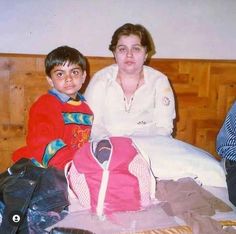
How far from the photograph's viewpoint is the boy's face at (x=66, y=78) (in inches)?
60.5

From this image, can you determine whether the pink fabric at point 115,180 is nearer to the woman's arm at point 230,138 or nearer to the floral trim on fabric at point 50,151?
the floral trim on fabric at point 50,151

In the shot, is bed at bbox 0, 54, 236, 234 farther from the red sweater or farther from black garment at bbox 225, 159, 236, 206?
the red sweater

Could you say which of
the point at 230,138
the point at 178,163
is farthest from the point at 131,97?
the point at 230,138

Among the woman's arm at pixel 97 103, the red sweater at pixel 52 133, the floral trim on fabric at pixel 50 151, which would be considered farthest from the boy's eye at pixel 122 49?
the floral trim on fabric at pixel 50 151

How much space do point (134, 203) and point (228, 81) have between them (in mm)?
1172

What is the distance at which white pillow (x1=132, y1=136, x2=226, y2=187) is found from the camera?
1.50m

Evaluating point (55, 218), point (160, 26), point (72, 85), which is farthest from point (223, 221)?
point (160, 26)

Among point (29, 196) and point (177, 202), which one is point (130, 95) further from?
point (29, 196)

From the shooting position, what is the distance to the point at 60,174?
127cm

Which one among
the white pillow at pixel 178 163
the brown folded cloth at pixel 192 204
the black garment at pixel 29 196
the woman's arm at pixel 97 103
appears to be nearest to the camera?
the black garment at pixel 29 196

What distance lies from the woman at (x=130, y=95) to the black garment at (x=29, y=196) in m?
0.54

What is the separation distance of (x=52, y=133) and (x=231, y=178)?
734mm

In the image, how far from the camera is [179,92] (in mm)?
2096

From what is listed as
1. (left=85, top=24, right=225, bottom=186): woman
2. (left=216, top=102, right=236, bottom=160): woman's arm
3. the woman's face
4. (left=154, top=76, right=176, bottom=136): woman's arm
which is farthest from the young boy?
(left=216, top=102, right=236, bottom=160): woman's arm
